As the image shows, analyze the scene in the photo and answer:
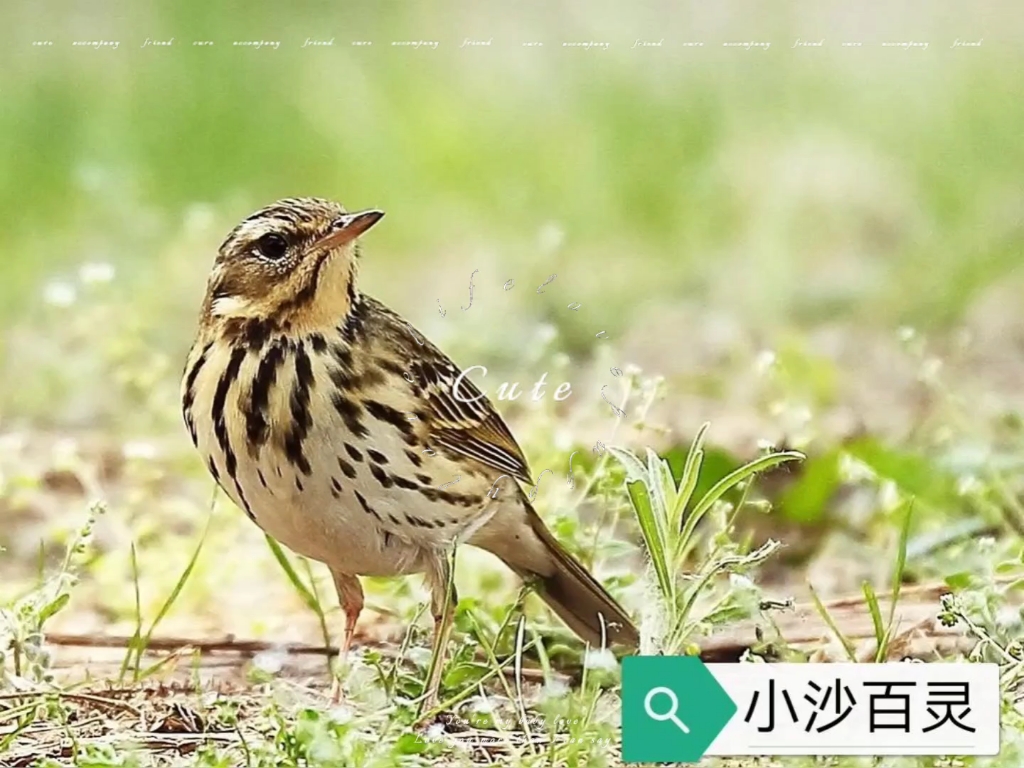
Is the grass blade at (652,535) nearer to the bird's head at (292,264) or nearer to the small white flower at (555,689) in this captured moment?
the small white flower at (555,689)

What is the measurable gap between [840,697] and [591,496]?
34 centimetres

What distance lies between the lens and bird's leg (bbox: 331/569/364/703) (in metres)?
1.75

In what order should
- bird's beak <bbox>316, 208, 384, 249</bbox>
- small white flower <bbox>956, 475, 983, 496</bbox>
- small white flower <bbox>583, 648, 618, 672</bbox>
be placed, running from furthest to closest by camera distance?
1. small white flower <bbox>956, 475, 983, 496</bbox>
2. small white flower <bbox>583, 648, 618, 672</bbox>
3. bird's beak <bbox>316, 208, 384, 249</bbox>

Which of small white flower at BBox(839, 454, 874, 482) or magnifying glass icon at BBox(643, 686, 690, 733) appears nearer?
magnifying glass icon at BBox(643, 686, 690, 733)

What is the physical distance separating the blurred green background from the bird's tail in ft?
0.83

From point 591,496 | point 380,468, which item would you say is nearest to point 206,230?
point 380,468

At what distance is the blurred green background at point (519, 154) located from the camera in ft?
5.61

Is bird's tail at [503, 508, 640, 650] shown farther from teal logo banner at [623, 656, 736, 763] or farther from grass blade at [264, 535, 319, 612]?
grass blade at [264, 535, 319, 612]

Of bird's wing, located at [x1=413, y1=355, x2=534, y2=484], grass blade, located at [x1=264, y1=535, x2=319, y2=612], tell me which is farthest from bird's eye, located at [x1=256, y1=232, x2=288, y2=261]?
grass blade, located at [x1=264, y1=535, x2=319, y2=612]

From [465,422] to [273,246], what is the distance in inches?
11.0

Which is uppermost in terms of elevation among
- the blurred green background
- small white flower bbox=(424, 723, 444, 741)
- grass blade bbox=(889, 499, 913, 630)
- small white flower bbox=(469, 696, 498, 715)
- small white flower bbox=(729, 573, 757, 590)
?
the blurred green background

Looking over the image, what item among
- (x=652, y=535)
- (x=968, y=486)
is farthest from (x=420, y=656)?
(x=968, y=486)

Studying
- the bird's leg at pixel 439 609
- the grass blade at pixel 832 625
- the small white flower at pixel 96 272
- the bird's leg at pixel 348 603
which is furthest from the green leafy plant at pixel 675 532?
the small white flower at pixel 96 272

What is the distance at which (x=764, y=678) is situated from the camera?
1688mm
